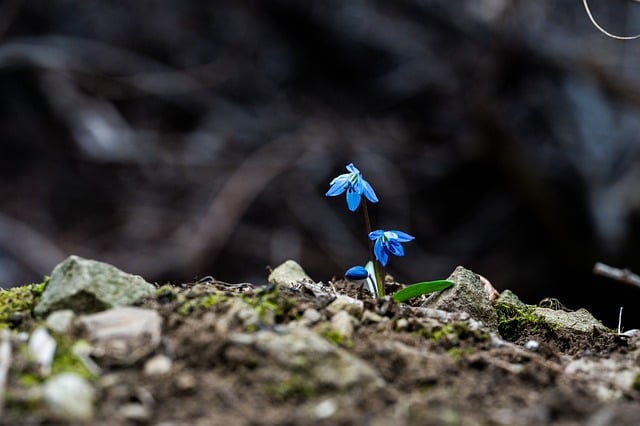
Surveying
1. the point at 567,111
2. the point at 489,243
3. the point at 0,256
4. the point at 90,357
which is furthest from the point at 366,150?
the point at 90,357

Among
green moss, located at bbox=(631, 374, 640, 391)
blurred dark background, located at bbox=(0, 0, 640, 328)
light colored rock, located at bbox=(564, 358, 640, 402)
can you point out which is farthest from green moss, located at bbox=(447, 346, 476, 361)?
blurred dark background, located at bbox=(0, 0, 640, 328)

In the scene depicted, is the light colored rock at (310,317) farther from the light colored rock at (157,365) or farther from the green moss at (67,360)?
the green moss at (67,360)

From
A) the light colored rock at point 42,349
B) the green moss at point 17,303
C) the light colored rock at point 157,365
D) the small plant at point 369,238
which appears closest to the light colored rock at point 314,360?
the light colored rock at point 157,365

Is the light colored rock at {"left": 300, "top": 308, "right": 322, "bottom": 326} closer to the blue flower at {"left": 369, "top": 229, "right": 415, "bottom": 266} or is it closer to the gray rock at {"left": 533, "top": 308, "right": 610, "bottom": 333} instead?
the blue flower at {"left": 369, "top": 229, "right": 415, "bottom": 266}

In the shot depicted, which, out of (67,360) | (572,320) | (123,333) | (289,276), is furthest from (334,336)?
(572,320)

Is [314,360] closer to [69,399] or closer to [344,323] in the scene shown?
[344,323]
